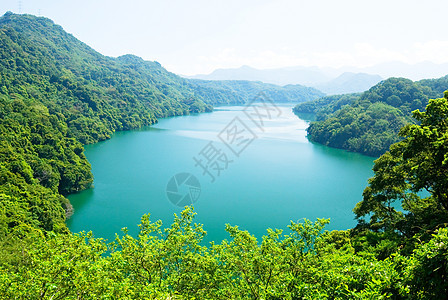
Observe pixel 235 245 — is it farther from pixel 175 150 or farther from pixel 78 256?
pixel 175 150

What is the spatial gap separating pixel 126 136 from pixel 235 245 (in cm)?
5547

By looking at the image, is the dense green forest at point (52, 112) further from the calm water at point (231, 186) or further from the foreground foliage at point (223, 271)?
the foreground foliage at point (223, 271)

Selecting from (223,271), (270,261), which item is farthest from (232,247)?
(270,261)

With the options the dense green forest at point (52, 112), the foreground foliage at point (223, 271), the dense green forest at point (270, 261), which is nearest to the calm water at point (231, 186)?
the dense green forest at point (52, 112)

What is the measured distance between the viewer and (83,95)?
6550 cm

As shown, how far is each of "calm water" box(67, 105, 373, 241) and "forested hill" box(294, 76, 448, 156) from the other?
290 cm

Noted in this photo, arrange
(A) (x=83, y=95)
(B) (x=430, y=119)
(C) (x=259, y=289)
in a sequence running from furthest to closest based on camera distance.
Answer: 1. (A) (x=83, y=95)
2. (B) (x=430, y=119)
3. (C) (x=259, y=289)

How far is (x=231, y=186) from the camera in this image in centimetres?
2997

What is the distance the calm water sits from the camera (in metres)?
22.4

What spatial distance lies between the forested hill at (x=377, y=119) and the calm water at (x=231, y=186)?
9.53 ft

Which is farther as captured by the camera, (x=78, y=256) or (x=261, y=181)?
(x=261, y=181)

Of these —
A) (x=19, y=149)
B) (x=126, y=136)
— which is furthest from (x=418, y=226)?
(x=126, y=136)

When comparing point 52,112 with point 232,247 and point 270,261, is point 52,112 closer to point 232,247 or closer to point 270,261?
point 232,247

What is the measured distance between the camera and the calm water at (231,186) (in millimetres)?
22391
